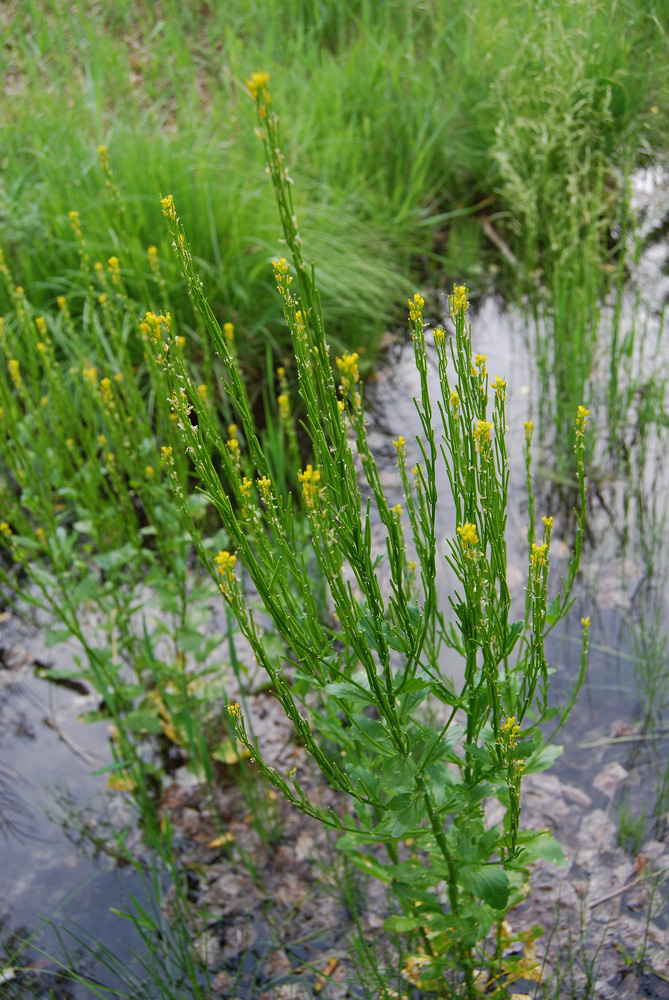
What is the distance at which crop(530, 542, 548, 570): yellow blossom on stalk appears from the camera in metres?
1.25

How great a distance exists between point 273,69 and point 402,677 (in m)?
4.81

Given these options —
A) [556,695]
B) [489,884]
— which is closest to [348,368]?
[489,884]

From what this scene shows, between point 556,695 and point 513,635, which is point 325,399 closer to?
point 513,635

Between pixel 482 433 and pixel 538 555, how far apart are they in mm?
237

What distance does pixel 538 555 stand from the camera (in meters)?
1.27

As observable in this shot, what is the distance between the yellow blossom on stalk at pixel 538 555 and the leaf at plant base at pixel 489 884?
1.84 feet

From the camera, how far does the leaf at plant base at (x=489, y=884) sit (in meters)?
1.38

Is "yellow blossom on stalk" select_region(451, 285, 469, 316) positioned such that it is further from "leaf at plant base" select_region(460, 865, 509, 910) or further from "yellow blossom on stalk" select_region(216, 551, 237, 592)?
"leaf at plant base" select_region(460, 865, 509, 910)

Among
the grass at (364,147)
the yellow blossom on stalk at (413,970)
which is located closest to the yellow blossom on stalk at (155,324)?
the yellow blossom on stalk at (413,970)

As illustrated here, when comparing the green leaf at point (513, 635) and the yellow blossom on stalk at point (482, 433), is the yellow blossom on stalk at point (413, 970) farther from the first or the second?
the yellow blossom on stalk at point (482, 433)

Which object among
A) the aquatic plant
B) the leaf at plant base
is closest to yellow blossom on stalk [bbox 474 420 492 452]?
the aquatic plant

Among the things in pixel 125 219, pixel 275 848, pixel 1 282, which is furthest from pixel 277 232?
pixel 275 848

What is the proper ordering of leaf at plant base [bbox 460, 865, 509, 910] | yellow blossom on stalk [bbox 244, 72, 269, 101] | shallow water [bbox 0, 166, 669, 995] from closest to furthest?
1. yellow blossom on stalk [bbox 244, 72, 269, 101]
2. leaf at plant base [bbox 460, 865, 509, 910]
3. shallow water [bbox 0, 166, 669, 995]

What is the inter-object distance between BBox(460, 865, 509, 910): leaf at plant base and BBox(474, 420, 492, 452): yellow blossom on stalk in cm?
77
